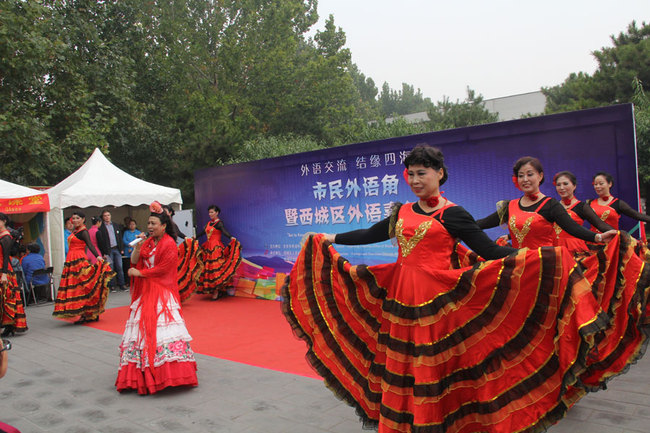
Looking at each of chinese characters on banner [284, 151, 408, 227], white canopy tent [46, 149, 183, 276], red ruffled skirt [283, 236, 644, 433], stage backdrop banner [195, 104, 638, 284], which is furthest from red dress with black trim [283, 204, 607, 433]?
white canopy tent [46, 149, 183, 276]

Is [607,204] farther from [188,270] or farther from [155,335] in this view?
[188,270]

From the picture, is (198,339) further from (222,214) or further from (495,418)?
(495,418)

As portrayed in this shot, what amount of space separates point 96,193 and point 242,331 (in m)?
5.16

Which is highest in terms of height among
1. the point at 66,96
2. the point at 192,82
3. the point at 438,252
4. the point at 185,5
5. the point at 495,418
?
the point at 185,5

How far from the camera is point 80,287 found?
7.46m

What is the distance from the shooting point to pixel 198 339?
6270 millimetres

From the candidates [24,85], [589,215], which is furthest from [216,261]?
[24,85]

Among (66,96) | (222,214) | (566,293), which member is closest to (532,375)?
(566,293)

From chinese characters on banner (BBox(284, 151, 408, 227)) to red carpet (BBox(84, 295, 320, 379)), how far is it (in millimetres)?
1598

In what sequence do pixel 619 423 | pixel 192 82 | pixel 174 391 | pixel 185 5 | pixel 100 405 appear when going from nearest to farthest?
pixel 619 423
pixel 100 405
pixel 174 391
pixel 192 82
pixel 185 5

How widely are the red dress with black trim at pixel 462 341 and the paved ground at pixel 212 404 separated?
94cm

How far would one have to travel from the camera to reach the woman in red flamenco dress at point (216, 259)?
29.8 feet

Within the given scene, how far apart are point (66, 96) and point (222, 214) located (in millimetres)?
8632

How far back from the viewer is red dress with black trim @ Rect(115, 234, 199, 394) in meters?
4.17
